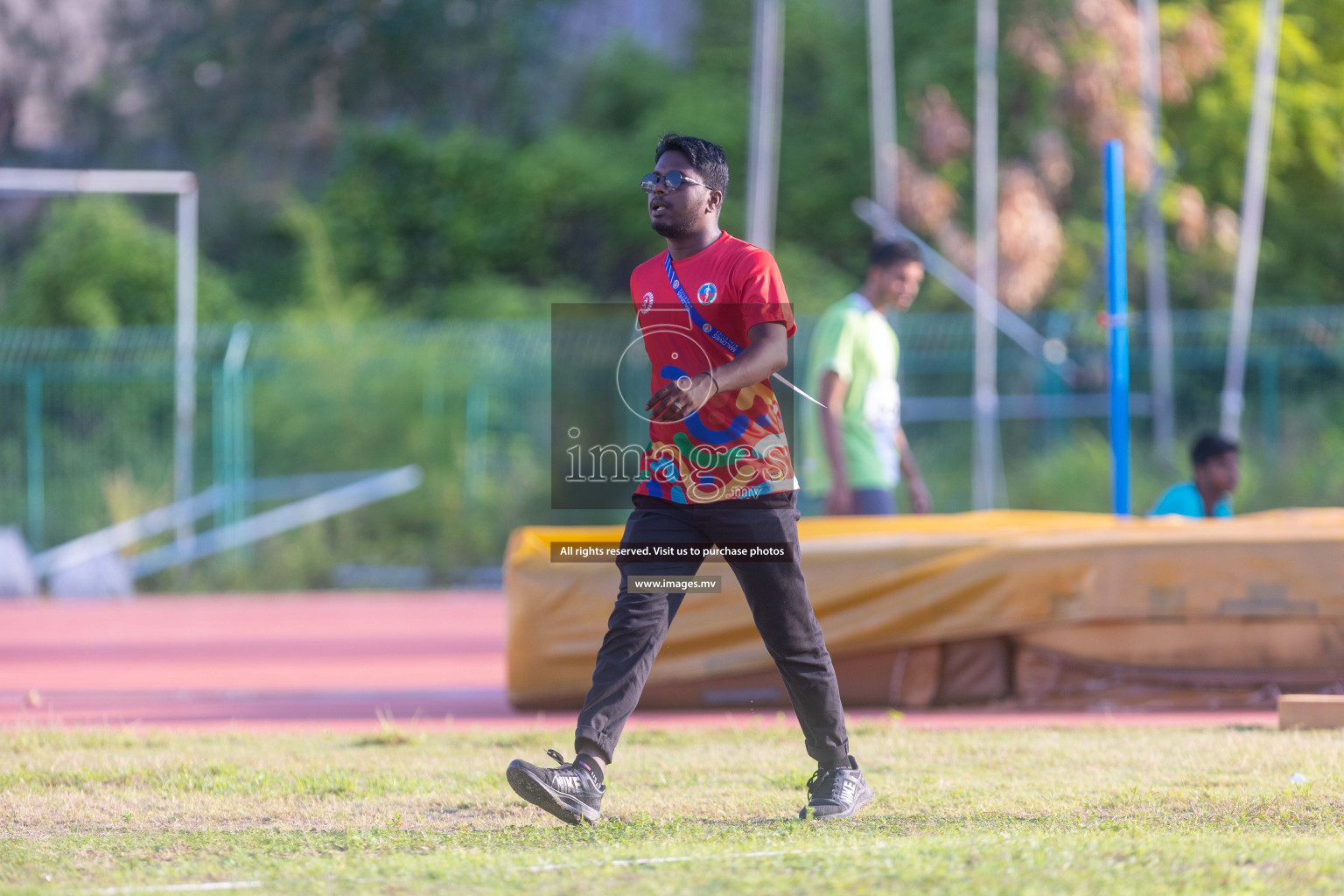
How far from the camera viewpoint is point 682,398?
3.97 meters

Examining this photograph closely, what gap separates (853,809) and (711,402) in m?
1.21

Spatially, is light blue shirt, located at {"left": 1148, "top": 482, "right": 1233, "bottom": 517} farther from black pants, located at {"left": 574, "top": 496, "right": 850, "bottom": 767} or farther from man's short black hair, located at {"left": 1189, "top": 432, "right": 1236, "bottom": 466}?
black pants, located at {"left": 574, "top": 496, "right": 850, "bottom": 767}

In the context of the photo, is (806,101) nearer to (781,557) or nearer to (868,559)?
(868,559)

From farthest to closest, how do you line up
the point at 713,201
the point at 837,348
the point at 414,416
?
the point at 414,416
the point at 837,348
the point at 713,201

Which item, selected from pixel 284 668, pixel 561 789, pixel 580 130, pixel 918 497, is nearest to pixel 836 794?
pixel 561 789

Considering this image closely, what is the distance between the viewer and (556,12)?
27.8 meters

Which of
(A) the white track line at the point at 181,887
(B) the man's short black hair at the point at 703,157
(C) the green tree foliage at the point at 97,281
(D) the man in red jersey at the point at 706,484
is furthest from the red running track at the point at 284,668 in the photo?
(C) the green tree foliage at the point at 97,281

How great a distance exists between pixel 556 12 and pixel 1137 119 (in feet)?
40.2

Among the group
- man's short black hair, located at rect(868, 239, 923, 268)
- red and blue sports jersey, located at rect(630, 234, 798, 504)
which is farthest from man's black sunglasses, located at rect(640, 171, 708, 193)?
man's short black hair, located at rect(868, 239, 923, 268)

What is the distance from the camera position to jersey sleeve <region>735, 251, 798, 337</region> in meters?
4.19

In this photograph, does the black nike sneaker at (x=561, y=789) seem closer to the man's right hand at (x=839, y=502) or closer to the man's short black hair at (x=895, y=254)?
the man's right hand at (x=839, y=502)

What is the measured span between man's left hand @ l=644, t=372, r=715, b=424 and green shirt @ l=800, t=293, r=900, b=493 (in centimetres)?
330

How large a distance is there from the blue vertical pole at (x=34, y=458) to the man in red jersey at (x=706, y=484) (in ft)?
45.0

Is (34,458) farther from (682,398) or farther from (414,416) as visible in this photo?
(682,398)
